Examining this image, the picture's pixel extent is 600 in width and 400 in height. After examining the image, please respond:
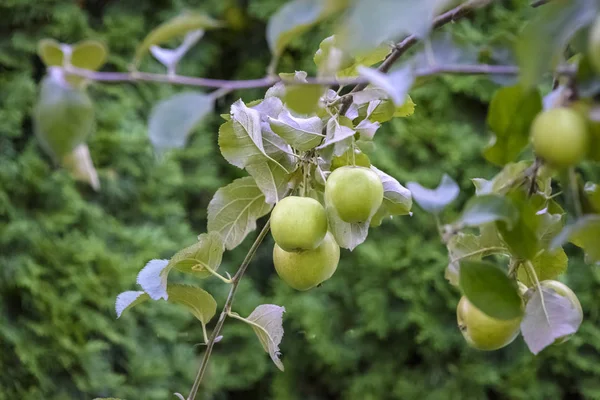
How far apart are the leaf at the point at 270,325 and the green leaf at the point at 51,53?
0.99 feet

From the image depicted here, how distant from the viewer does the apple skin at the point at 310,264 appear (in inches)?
20.8

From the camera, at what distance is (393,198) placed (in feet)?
1.88

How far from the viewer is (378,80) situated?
0.91 ft

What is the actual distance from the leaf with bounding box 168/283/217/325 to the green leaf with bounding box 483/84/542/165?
28cm

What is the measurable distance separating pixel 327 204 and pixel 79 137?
0.79 feet

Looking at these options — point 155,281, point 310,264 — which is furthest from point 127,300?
point 310,264

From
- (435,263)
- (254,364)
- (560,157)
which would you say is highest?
(560,157)

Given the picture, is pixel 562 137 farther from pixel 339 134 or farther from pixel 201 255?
pixel 201 255

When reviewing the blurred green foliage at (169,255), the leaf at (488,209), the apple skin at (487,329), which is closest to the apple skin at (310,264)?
the apple skin at (487,329)

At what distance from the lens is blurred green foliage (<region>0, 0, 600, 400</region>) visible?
158cm

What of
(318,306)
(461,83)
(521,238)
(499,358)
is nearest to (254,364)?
(318,306)

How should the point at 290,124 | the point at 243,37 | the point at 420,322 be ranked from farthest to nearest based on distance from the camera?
1. the point at 243,37
2. the point at 420,322
3. the point at 290,124

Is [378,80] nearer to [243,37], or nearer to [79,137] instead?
[79,137]

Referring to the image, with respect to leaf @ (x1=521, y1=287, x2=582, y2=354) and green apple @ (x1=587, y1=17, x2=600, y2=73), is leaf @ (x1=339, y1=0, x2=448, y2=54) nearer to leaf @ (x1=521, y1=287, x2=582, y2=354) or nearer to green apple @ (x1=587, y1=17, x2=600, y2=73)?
green apple @ (x1=587, y1=17, x2=600, y2=73)
